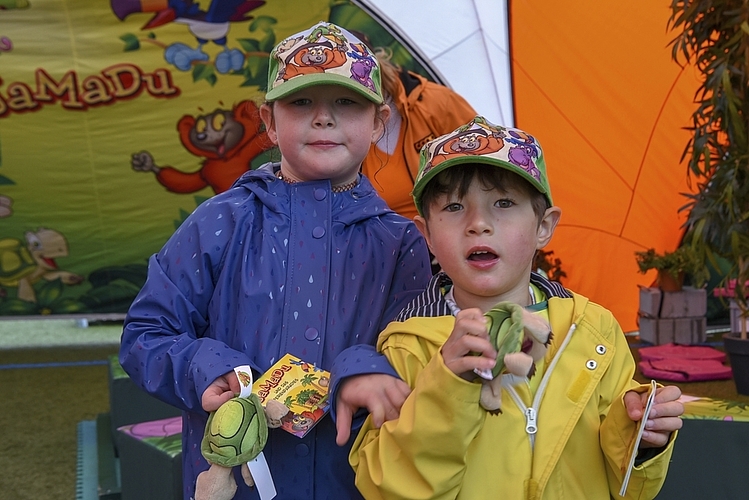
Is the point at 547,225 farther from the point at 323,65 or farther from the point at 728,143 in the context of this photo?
the point at 728,143

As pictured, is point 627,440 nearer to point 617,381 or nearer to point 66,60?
point 617,381

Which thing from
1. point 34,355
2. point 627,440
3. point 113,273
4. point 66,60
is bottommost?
point 34,355

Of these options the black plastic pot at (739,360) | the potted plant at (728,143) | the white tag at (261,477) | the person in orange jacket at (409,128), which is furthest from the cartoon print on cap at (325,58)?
the black plastic pot at (739,360)

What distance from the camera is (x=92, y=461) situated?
10.00 ft

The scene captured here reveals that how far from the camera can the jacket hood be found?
48.1 inches

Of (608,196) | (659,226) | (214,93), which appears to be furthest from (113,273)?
(659,226)

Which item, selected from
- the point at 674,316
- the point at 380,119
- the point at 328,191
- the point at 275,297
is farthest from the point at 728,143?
the point at 275,297

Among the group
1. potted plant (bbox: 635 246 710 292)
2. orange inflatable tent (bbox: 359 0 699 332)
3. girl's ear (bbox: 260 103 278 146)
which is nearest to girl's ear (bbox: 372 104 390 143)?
girl's ear (bbox: 260 103 278 146)

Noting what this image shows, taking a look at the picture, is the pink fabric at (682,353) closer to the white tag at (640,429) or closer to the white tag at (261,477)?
the white tag at (640,429)

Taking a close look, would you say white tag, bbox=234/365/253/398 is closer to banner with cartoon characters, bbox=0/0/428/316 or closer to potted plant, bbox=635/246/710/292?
banner with cartoon characters, bbox=0/0/428/316

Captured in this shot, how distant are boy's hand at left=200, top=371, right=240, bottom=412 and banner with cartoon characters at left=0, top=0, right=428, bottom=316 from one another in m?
3.59

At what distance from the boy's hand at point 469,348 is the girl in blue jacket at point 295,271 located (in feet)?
1.01

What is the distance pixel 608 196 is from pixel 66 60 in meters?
3.16

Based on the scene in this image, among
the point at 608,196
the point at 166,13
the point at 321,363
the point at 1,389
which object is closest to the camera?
the point at 321,363
